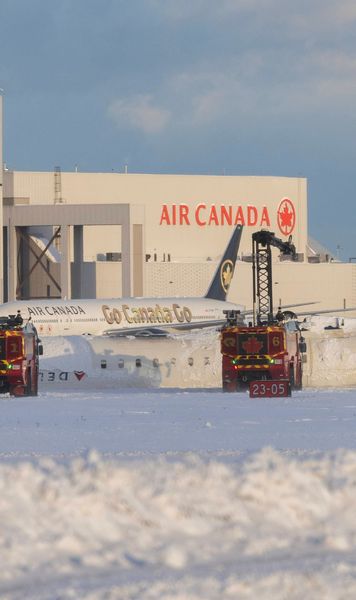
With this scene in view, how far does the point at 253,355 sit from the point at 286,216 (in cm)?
11628

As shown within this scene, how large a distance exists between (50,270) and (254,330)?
9186 cm

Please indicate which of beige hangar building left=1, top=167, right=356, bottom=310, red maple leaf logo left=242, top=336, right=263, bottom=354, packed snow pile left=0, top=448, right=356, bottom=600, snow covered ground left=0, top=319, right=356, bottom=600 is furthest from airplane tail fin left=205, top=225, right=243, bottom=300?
packed snow pile left=0, top=448, right=356, bottom=600

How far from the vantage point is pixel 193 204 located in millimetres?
165750

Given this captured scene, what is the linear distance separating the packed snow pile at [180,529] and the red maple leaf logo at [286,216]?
522 ft

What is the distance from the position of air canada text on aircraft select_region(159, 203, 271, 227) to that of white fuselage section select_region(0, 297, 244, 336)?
49489mm

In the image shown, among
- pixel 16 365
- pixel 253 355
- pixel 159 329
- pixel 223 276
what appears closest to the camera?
pixel 16 365

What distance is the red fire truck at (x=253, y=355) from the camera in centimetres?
5934

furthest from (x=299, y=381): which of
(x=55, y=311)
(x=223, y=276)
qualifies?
(x=223, y=276)

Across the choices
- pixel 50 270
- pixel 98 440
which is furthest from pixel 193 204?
pixel 98 440

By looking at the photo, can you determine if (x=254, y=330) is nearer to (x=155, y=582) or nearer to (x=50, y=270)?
(x=155, y=582)

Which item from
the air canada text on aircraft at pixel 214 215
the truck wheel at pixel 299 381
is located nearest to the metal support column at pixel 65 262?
the air canada text on aircraft at pixel 214 215

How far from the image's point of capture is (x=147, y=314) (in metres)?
111

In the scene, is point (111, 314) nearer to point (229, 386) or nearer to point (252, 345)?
point (252, 345)

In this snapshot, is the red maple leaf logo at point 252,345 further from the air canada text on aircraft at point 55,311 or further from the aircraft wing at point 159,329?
the air canada text on aircraft at point 55,311
